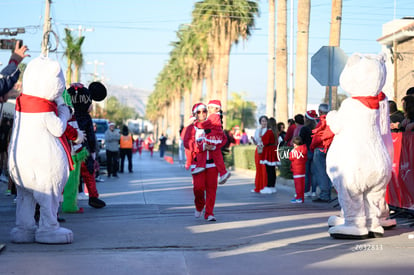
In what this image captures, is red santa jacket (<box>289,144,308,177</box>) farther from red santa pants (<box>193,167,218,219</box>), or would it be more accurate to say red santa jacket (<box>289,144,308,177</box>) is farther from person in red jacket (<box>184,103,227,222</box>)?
red santa pants (<box>193,167,218,219</box>)

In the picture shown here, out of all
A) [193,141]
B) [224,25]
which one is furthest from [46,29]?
[193,141]

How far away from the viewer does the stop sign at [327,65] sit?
1459 centimetres

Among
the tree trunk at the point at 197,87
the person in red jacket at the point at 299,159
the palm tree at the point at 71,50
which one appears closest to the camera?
the person in red jacket at the point at 299,159

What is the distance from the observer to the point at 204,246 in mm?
7895

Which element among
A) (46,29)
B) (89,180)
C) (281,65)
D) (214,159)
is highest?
(46,29)

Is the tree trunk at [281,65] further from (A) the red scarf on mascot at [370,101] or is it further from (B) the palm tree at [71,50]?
(B) the palm tree at [71,50]

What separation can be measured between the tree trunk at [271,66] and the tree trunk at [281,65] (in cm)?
441

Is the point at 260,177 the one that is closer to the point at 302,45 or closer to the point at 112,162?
the point at 302,45

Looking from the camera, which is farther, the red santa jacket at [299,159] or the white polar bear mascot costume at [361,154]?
the red santa jacket at [299,159]

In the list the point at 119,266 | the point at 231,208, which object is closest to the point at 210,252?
the point at 119,266

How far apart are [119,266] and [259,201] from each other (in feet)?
26.3

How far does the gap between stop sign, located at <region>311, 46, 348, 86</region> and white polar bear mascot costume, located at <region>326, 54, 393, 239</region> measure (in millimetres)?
6019

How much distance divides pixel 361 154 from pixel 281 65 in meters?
19.9

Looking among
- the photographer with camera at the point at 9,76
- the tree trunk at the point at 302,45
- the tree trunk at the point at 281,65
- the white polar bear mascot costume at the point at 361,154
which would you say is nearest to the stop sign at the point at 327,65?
the white polar bear mascot costume at the point at 361,154
